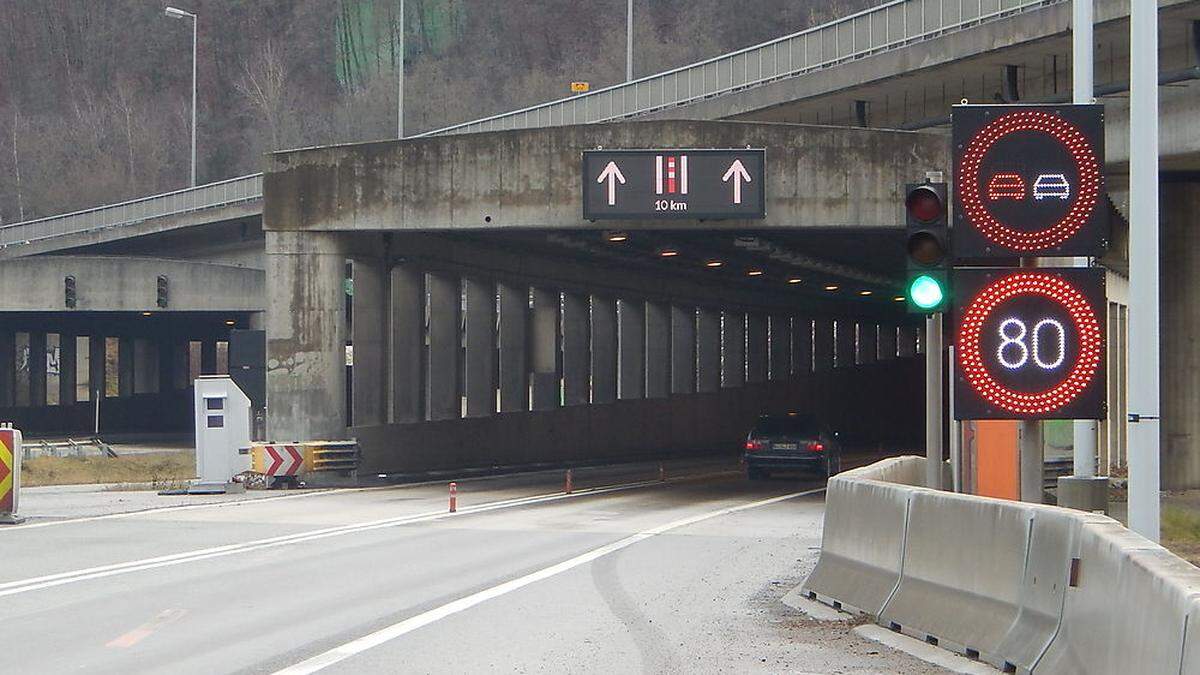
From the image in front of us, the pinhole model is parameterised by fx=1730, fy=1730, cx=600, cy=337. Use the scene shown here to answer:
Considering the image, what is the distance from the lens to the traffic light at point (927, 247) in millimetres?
13117

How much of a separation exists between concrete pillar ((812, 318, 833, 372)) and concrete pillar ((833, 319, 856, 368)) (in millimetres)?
3452

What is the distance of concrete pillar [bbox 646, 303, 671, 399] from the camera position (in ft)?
197

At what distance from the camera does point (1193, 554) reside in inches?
762

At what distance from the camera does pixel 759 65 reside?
4891cm

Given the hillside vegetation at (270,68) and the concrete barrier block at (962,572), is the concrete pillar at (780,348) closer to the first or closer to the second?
the hillside vegetation at (270,68)

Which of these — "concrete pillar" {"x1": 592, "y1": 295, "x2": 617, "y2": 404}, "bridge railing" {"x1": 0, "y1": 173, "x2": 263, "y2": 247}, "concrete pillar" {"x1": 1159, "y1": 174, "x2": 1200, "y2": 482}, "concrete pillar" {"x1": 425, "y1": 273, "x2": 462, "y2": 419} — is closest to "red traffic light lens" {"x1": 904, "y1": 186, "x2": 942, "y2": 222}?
"concrete pillar" {"x1": 1159, "y1": 174, "x2": 1200, "y2": 482}

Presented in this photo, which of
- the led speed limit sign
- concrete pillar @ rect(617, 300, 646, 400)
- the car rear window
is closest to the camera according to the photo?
the led speed limit sign

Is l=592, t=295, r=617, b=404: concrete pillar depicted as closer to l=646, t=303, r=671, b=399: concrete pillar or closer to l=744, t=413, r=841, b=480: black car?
l=646, t=303, r=671, b=399: concrete pillar

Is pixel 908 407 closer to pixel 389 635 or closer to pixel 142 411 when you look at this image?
pixel 142 411

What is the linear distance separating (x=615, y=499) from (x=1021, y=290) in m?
20.7

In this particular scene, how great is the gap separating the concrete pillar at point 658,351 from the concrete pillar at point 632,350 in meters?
0.56

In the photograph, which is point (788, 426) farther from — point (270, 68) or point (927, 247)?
point (270, 68)

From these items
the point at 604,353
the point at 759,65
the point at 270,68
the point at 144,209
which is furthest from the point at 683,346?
the point at 270,68

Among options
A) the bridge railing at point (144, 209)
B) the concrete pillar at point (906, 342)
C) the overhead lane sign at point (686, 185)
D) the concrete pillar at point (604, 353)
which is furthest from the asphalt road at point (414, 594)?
the concrete pillar at point (906, 342)
